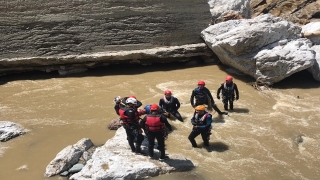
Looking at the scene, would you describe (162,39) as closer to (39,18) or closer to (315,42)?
(39,18)

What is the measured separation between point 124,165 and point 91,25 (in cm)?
799

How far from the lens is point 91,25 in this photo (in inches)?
506

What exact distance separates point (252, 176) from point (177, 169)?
147 cm

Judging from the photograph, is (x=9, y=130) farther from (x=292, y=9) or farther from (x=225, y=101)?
(x=292, y=9)

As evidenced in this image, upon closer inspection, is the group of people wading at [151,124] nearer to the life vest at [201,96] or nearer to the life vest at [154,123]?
the life vest at [154,123]

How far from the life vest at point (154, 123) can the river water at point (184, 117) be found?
0.92 meters

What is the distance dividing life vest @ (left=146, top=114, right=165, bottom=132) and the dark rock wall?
719cm

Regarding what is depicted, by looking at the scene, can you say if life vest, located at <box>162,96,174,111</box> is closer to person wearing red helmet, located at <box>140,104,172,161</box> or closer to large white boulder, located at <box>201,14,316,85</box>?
person wearing red helmet, located at <box>140,104,172,161</box>

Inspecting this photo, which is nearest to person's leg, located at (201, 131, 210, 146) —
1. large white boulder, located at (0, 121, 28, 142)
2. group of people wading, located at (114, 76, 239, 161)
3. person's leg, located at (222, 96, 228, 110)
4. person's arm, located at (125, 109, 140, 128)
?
group of people wading, located at (114, 76, 239, 161)

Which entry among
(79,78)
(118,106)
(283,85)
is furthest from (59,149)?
(283,85)

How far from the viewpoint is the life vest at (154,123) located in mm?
6328

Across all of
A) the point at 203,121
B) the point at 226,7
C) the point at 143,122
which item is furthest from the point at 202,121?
the point at 226,7

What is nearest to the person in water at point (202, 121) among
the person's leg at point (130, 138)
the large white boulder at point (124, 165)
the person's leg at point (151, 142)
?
the large white boulder at point (124, 165)

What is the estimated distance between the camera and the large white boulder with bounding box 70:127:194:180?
237 inches
